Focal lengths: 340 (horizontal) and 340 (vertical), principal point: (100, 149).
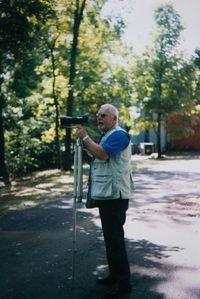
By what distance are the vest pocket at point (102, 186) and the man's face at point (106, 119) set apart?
557 mm

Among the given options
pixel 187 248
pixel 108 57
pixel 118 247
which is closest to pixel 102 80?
pixel 108 57

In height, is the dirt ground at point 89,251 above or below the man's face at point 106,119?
below

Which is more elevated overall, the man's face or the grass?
the man's face

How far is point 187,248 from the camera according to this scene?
512 cm

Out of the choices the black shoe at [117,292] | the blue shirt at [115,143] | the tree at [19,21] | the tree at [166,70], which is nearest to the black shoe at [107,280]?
the black shoe at [117,292]

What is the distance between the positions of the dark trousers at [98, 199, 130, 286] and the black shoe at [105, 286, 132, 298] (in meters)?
0.06

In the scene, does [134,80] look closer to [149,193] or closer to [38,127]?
[38,127]

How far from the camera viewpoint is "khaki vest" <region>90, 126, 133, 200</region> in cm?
357

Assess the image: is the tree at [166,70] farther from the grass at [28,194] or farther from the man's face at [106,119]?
the man's face at [106,119]

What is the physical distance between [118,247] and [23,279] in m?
1.34

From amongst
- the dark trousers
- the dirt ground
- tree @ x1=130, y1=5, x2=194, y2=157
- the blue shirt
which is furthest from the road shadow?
tree @ x1=130, y1=5, x2=194, y2=157

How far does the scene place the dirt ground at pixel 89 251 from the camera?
12.5 feet

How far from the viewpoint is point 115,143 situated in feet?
11.6

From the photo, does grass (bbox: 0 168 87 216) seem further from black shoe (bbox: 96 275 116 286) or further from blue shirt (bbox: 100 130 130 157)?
blue shirt (bbox: 100 130 130 157)
